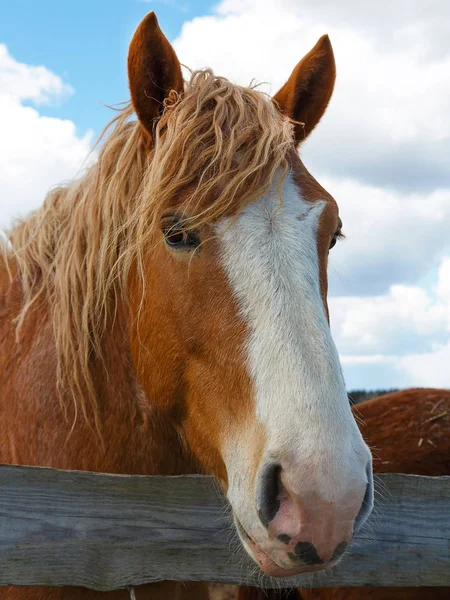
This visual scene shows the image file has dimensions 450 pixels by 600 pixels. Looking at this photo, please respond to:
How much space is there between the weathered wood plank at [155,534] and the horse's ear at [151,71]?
4.90 ft

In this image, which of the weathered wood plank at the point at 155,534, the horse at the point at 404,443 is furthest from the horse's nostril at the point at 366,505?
the horse at the point at 404,443

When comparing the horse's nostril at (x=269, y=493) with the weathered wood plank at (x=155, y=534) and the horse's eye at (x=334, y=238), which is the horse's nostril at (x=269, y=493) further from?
the horse's eye at (x=334, y=238)

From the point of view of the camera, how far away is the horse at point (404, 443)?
3660mm

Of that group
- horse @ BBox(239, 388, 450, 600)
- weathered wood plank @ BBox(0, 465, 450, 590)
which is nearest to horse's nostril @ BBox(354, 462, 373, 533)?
weathered wood plank @ BBox(0, 465, 450, 590)

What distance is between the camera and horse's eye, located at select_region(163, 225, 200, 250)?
234 cm

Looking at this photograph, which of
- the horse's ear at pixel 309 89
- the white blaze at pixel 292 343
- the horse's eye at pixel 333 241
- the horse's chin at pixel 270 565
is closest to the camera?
the white blaze at pixel 292 343

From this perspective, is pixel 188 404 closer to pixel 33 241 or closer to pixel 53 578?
pixel 53 578

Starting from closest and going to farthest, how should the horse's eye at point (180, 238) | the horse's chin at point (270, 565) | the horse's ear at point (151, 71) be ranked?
the horse's chin at point (270, 565) → the horse's eye at point (180, 238) → the horse's ear at point (151, 71)

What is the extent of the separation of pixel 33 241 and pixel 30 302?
0.35 metres

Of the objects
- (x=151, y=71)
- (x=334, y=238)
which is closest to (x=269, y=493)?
(x=334, y=238)

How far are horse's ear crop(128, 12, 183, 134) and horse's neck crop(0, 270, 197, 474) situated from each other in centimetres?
91

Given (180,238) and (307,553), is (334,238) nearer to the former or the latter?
(180,238)

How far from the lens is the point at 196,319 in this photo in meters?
2.33

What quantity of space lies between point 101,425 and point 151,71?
4.93 ft
